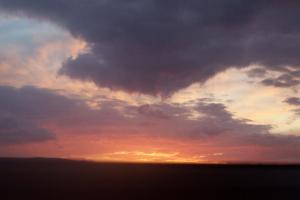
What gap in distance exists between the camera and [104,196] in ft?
141

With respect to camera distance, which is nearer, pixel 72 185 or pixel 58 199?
pixel 58 199

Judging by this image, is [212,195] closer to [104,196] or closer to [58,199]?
[104,196]

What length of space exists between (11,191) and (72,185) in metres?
9.11

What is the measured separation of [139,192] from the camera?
4734 centimetres

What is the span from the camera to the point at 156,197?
43.7 metres

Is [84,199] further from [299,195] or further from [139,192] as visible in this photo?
[299,195]

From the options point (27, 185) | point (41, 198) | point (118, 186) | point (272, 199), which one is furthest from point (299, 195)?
point (27, 185)

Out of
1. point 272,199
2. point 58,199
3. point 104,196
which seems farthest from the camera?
point 272,199

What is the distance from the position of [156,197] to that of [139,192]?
4.14m

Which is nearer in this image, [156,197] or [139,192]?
[156,197]

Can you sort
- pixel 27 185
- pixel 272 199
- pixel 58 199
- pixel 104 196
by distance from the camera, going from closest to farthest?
pixel 58 199 < pixel 104 196 < pixel 272 199 < pixel 27 185

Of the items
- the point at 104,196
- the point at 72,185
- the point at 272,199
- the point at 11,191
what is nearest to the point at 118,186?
the point at 72,185

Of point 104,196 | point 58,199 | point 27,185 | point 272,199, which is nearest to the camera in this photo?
point 58,199

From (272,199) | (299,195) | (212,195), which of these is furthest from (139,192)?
(299,195)
